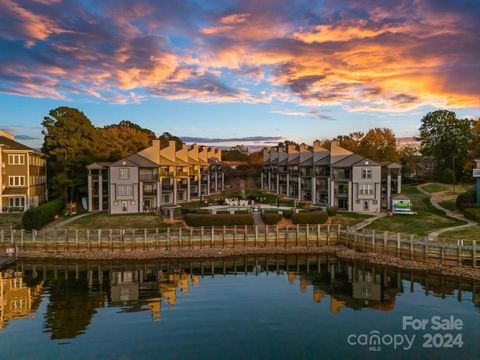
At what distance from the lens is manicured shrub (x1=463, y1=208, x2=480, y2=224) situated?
49794 mm

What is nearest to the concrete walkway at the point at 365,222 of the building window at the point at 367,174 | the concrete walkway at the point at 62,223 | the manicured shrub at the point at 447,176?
the building window at the point at 367,174

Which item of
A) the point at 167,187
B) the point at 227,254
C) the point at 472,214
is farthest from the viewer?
the point at 167,187

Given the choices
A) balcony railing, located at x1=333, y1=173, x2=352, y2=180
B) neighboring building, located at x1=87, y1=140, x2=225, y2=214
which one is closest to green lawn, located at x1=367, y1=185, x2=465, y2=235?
balcony railing, located at x1=333, y1=173, x2=352, y2=180

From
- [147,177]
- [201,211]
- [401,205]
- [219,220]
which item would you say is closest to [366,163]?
[401,205]

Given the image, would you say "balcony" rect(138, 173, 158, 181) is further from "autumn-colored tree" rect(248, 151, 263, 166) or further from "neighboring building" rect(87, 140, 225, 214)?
"autumn-colored tree" rect(248, 151, 263, 166)

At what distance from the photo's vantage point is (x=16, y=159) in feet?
208

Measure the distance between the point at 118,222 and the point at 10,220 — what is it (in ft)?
46.1

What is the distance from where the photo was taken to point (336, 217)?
5762 centimetres

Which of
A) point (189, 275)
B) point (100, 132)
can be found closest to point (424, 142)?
point (100, 132)

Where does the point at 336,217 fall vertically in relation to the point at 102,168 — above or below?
below

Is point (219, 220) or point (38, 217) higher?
point (38, 217)

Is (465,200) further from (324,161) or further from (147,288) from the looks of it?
(147,288)

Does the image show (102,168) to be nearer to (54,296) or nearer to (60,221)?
(60,221)

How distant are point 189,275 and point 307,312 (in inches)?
531
